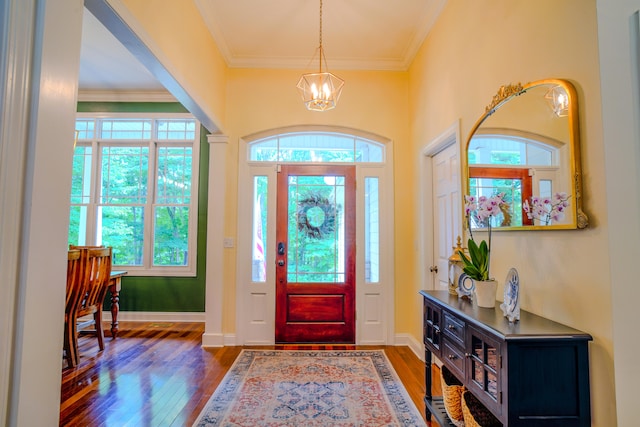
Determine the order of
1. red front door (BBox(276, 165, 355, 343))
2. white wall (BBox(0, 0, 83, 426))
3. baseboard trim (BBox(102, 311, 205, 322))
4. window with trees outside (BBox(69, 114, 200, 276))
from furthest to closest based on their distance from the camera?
1. window with trees outside (BBox(69, 114, 200, 276))
2. baseboard trim (BBox(102, 311, 205, 322))
3. red front door (BBox(276, 165, 355, 343))
4. white wall (BBox(0, 0, 83, 426))

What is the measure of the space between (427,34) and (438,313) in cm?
281

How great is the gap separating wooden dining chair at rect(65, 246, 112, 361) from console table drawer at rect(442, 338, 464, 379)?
330 centimetres

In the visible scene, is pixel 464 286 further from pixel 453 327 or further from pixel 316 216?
pixel 316 216

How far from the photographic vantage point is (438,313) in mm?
2150

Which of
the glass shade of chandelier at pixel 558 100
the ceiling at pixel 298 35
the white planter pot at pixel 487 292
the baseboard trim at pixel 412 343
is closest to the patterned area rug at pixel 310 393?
the baseboard trim at pixel 412 343

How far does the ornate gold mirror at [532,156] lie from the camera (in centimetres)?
146

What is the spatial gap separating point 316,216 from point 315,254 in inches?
18.3

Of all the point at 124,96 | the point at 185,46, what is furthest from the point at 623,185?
the point at 124,96

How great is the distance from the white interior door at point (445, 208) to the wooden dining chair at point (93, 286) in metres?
3.51

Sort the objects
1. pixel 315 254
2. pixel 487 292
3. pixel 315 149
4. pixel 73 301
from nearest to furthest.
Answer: pixel 487 292 → pixel 73 301 → pixel 315 254 → pixel 315 149

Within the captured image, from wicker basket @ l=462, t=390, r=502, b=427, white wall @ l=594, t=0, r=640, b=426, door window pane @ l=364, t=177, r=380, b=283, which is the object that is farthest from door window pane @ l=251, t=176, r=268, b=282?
white wall @ l=594, t=0, r=640, b=426

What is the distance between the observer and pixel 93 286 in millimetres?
3395

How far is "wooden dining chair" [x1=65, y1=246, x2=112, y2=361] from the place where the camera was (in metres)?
3.17

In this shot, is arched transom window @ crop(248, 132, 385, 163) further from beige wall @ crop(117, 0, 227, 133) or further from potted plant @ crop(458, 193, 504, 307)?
potted plant @ crop(458, 193, 504, 307)
